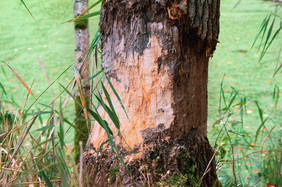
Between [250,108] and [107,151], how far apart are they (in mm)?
2323

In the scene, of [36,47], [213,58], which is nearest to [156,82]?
[213,58]

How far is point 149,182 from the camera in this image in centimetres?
105

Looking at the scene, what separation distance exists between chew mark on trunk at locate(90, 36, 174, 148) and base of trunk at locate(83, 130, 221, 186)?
0.05m

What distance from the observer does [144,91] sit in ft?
3.53

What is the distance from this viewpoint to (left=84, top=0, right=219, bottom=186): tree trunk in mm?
1037

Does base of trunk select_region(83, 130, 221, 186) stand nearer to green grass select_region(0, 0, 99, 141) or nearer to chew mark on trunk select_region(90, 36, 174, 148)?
chew mark on trunk select_region(90, 36, 174, 148)

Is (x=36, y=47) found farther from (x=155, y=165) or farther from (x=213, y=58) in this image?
(x=155, y=165)

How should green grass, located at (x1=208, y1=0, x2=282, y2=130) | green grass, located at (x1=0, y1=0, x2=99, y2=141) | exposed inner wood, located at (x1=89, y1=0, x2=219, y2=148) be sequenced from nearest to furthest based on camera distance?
exposed inner wood, located at (x1=89, y1=0, x2=219, y2=148) → green grass, located at (x1=208, y1=0, x2=282, y2=130) → green grass, located at (x1=0, y1=0, x2=99, y2=141)

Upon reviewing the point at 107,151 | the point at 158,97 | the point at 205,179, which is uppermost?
the point at 158,97

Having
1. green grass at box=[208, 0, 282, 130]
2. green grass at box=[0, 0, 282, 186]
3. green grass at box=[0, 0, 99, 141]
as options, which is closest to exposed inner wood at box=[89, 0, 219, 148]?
green grass at box=[208, 0, 282, 130]

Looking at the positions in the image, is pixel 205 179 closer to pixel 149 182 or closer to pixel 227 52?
pixel 149 182

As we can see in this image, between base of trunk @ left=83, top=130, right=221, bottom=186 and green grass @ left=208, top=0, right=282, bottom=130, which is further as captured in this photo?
green grass @ left=208, top=0, right=282, bottom=130

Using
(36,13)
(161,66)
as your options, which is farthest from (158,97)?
(36,13)

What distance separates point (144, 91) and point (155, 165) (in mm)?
228
